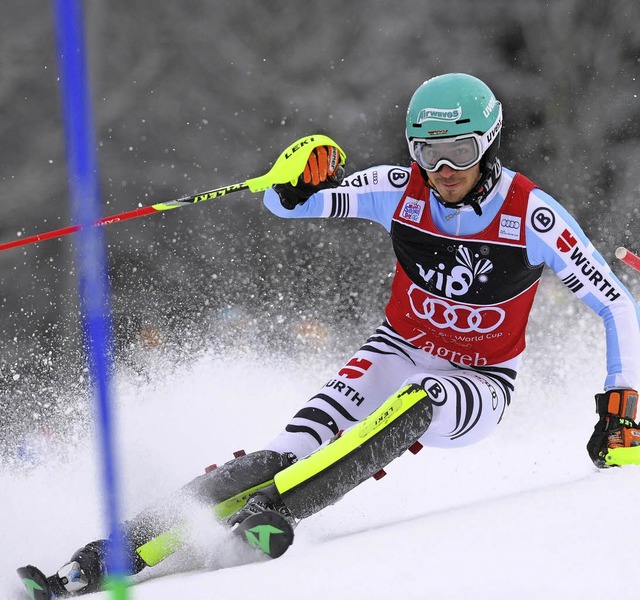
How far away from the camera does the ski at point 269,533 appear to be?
2.30m

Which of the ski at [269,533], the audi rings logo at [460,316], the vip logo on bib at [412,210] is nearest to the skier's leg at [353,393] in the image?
the audi rings logo at [460,316]

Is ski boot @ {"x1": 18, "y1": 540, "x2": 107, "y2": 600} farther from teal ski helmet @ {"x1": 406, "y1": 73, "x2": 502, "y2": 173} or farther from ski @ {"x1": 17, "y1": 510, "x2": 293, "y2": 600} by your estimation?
teal ski helmet @ {"x1": 406, "y1": 73, "x2": 502, "y2": 173}

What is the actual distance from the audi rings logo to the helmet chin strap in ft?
1.10

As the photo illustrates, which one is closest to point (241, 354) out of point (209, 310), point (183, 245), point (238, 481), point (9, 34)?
point (238, 481)

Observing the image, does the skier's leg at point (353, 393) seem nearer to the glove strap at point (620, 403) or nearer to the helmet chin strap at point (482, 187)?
the helmet chin strap at point (482, 187)

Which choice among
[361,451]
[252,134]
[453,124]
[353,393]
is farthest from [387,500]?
[252,134]

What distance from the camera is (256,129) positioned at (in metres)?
13.3

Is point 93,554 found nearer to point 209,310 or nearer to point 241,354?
point 241,354

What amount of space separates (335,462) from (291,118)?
1129 cm

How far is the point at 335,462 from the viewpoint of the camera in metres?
2.49

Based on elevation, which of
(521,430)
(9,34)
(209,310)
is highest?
(9,34)

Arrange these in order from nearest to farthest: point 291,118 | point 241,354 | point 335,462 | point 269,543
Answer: point 269,543 < point 335,462 < point 241,354 < point 291,118

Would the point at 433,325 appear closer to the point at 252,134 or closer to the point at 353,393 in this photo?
the point at 353,393

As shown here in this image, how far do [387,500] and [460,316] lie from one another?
0.93 meters
